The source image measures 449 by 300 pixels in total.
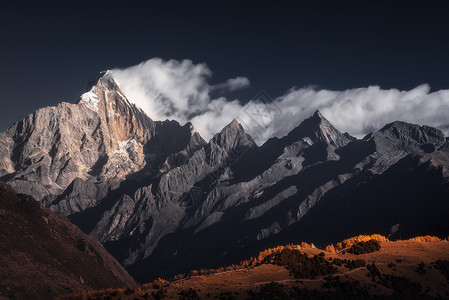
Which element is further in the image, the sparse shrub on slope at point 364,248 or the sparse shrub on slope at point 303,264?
the sparse shrub on slope at point 364,248

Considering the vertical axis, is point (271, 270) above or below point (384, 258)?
above

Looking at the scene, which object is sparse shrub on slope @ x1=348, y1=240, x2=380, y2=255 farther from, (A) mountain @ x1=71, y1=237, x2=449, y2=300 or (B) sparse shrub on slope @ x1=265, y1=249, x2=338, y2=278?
(B) sparse shrub on slope @ x1=265, y1=249, x2=338, y2=278

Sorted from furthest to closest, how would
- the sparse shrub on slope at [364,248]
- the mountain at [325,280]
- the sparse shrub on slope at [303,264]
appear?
1. the sparse shrub on slope at [364,248]
2. the sparse shrub on slope at [303,264]
3. the mountain at [325,280]

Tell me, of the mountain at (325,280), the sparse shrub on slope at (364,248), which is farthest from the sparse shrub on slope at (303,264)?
the sparse shrub on slope at (364,248)

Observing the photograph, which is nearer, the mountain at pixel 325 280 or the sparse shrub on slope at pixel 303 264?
the mountain at pixel 325 280

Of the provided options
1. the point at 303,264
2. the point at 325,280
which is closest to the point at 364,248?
the point at 303,264

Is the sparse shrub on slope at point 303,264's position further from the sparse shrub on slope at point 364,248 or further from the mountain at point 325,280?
the sparse shrub on slope at point 364,248

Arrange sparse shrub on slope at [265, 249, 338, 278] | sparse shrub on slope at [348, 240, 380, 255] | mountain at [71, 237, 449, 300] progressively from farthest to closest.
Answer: sparse shrub on slope at [348, 240, 380, 255], sparse shrub on slope at [265, 249, 338, 278], mountain at [71, 237, 449, 300]

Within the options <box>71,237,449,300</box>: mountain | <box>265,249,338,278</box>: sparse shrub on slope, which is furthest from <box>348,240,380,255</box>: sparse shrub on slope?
<box>265,249,338,278</box>: sparse shrub on slope

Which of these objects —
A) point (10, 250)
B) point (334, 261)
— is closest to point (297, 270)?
point (334, 261)

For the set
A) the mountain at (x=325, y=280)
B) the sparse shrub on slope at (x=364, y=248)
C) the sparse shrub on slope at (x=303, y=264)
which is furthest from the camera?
the sparse shrub on slope at (x=364, y=248)

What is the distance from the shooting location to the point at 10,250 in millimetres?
183000

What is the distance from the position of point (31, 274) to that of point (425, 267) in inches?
6000

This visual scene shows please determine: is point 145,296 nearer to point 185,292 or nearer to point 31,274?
point 185,292
